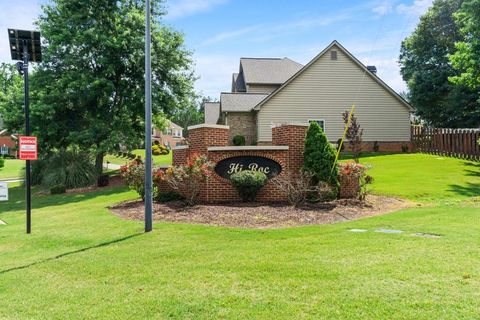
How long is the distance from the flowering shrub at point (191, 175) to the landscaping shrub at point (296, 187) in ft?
7.45

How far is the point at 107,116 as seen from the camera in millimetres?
23484

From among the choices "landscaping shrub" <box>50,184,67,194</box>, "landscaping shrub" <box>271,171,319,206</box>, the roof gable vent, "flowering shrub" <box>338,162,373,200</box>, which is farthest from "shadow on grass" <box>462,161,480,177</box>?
"landscaping shrub" <box>50,184,67,194</box>

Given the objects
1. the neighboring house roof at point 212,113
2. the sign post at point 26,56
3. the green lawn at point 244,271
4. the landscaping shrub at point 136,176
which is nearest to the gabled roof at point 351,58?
the neighboring house roof at point 212,113

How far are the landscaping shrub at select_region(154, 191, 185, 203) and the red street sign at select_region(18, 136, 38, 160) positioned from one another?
13.8 feet

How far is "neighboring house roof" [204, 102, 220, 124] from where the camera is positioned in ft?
119

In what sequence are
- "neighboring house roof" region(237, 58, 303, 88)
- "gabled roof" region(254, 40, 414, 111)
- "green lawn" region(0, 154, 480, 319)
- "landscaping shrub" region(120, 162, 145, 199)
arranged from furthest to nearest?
"neighboring house roof" region(237, 58, 303, 88), "gabled roof" region(254, 40, 414, 111), "landscaping shrub" region(120, 162, 145, 199), "green lawn" region(0, 154, 480, 319)

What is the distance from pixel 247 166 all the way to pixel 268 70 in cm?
2590

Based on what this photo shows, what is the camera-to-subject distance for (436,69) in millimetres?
37812

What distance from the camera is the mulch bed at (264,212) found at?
377 inches

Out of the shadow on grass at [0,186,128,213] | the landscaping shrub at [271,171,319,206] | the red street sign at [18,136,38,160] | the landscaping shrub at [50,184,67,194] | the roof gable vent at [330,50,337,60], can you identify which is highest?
the roof gable vent at [330,50,337,60]

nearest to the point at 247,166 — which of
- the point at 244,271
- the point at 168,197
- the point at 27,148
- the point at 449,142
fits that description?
the point at 168,197

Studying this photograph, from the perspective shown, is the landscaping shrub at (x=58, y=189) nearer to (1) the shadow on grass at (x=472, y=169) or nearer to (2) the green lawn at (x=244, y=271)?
(2) the green lawn at (x=244, y=271)

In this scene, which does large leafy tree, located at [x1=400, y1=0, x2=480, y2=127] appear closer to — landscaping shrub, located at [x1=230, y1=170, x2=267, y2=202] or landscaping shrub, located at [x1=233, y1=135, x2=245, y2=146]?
landscaping shrub, located at [x1=233, y1=135, x2=245, y2=146]

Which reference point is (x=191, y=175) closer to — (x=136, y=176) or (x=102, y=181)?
(x=136, y=176)
